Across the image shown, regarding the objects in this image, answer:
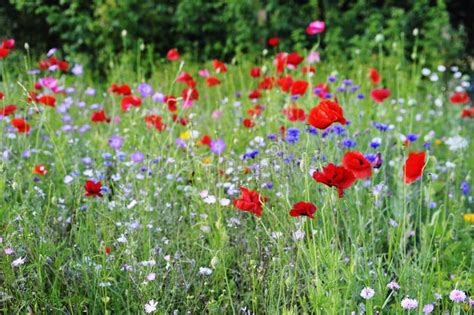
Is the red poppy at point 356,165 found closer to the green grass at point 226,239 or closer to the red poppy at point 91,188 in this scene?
the green grass at point 226,239

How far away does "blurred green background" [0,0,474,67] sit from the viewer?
19.3ft

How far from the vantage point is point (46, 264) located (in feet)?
6.94

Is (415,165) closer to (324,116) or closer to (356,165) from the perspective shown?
(356,165)

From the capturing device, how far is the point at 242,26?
19.7ft

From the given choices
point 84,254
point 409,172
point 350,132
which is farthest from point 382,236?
point 84,254

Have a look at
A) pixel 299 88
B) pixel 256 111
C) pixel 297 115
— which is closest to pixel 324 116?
pixel 297 115

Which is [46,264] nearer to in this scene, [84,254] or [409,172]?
[84,254]

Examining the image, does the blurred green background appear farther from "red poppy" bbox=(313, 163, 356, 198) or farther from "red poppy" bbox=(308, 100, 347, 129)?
"red poppy" bbox=(313, 163, 356, 198)

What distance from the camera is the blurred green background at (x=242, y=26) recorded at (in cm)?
588

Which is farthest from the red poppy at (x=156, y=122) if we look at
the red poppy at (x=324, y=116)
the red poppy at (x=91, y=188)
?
the red poppy at (x=324, y=116)

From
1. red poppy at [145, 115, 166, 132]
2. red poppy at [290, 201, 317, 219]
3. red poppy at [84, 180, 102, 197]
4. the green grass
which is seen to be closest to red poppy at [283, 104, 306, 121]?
the green grass

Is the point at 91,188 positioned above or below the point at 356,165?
below

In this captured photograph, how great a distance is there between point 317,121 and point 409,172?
27 cm

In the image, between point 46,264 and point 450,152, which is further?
point 450,152
